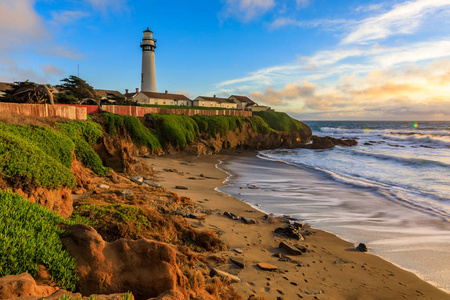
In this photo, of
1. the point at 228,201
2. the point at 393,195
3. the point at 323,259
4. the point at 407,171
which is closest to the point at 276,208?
the point at 228,201

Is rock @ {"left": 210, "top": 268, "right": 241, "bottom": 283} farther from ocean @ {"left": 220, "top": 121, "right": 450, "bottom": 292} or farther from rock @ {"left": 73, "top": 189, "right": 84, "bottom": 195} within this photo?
rock @ {"left": 73, "top": 189, "right": 84, "bottom": 195}

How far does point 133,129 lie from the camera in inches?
869

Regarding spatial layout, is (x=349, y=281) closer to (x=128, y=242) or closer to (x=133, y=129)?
(x=128, y=242)

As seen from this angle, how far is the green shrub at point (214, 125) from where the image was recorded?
113ft

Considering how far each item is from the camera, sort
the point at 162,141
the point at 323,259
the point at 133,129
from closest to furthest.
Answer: the point at 323,259, the point at 133,129, the point at 162,141

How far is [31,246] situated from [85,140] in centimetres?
1076

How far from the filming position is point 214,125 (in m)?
35.3

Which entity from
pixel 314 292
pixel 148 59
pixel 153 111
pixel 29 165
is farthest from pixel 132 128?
pixel 148 59

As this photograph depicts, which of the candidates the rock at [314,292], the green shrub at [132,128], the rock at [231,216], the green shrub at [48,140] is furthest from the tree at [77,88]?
Result: the rock at [314,292]

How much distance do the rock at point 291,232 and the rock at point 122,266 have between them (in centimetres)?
486

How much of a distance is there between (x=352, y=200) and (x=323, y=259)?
7.52 m

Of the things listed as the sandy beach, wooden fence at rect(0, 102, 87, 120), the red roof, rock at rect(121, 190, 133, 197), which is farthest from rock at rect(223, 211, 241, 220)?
the red roof

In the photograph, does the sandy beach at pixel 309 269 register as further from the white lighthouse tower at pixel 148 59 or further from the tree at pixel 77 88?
the white lighthouse tower at pixel 148 59

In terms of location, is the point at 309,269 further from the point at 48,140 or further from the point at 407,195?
the point at 407,195
